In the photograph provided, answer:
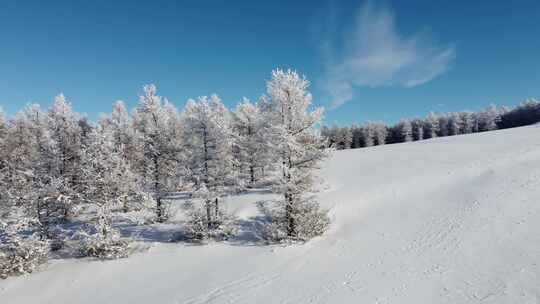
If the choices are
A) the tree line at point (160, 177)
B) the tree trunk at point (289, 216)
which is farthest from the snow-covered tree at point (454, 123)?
the tree trunk at point (289, 216)

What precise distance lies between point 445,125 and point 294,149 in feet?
333

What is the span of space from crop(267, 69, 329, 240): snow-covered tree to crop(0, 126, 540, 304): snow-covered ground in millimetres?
1435

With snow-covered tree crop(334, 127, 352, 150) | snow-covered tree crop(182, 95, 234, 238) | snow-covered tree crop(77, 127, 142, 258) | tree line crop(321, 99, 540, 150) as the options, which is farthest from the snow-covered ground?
tree line crop(321, 99, 540, 150)

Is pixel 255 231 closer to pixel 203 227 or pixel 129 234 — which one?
pixel 203 227

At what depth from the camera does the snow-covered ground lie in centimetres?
1095

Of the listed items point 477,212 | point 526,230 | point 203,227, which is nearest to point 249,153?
point 203,227

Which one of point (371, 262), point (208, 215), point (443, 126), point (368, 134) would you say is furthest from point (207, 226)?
point (443, 126)

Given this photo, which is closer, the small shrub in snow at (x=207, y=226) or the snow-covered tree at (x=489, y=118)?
the small shrub in snow at (x=207, y=226)

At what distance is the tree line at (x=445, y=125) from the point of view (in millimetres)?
91375

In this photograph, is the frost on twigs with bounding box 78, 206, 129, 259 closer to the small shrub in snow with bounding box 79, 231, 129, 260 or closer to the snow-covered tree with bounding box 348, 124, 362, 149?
the small shrub in snow with bounding box 79, 231, 129, 260

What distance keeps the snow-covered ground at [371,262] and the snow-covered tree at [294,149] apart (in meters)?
1.44

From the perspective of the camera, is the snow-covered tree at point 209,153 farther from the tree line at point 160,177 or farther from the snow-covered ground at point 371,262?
the snow-covered ground at point 371,262

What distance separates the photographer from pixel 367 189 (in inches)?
998

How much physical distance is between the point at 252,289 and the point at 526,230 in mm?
13847
